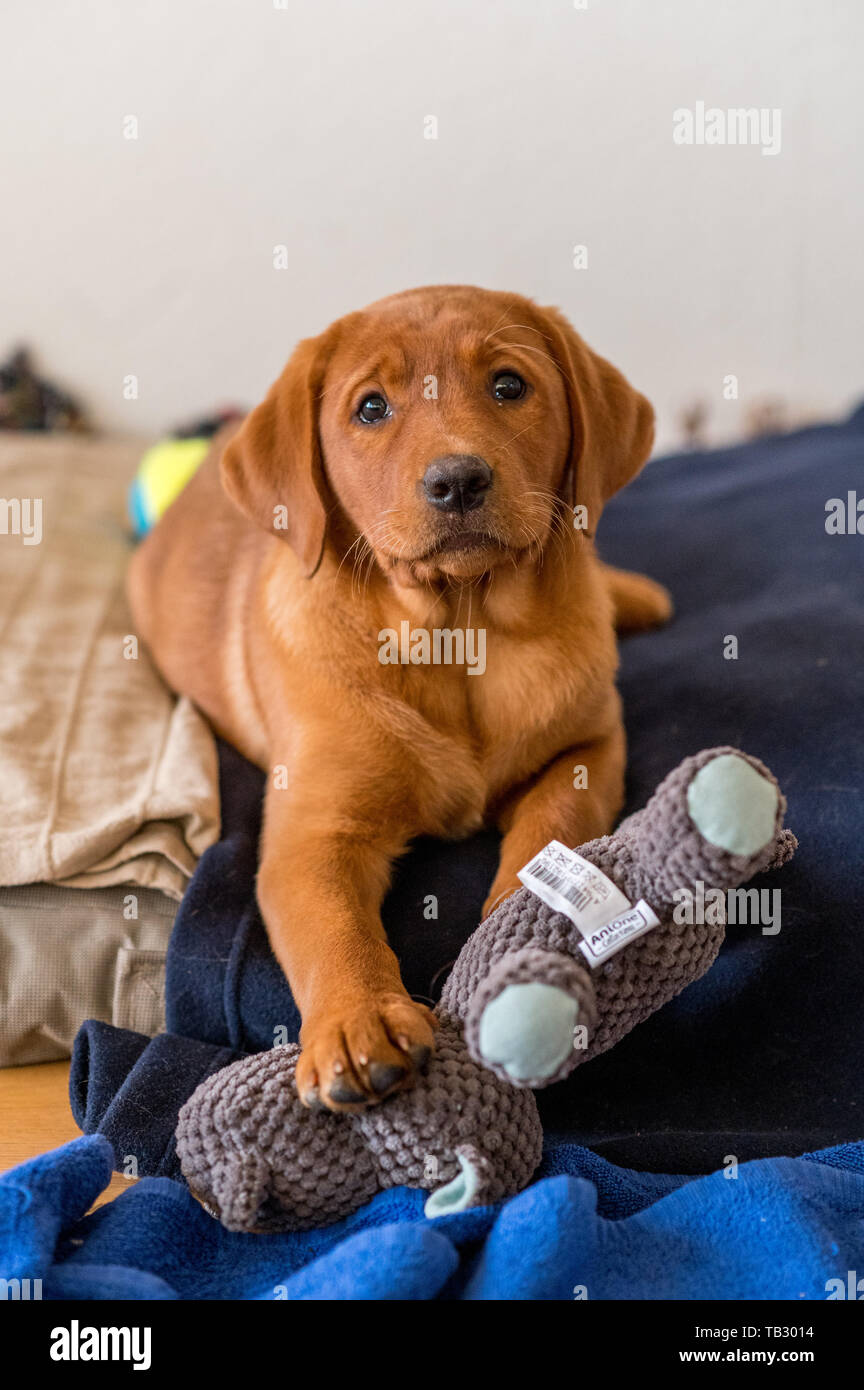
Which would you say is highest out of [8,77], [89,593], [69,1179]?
[8,77]

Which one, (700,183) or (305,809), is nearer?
(305,809)

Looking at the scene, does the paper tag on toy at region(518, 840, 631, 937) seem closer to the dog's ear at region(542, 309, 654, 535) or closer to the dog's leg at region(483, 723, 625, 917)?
the dog's leg at region(483, 723, 625, 917)

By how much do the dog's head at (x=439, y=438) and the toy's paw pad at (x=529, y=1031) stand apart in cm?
83

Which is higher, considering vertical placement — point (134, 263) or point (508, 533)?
point (134, 263)

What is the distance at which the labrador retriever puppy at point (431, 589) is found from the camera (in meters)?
1.87

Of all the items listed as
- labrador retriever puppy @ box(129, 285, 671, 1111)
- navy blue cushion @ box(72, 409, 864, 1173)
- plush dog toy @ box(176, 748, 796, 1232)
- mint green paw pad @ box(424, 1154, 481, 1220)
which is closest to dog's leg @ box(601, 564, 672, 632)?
navy blue cushion @ box(72, 409, 864, 1173)

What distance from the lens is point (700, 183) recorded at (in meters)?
4.88

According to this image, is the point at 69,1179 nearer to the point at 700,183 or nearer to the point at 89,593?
the point at 89,593

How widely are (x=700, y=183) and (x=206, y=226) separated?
2.13m

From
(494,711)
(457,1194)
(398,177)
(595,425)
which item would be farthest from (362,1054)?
(398,177)

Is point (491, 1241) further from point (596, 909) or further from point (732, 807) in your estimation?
point (732, 807)

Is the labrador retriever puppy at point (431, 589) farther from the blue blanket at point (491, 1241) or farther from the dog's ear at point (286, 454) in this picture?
the blue blanket at point (491, 1241)

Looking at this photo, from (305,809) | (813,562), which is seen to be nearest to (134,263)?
(813,562)
